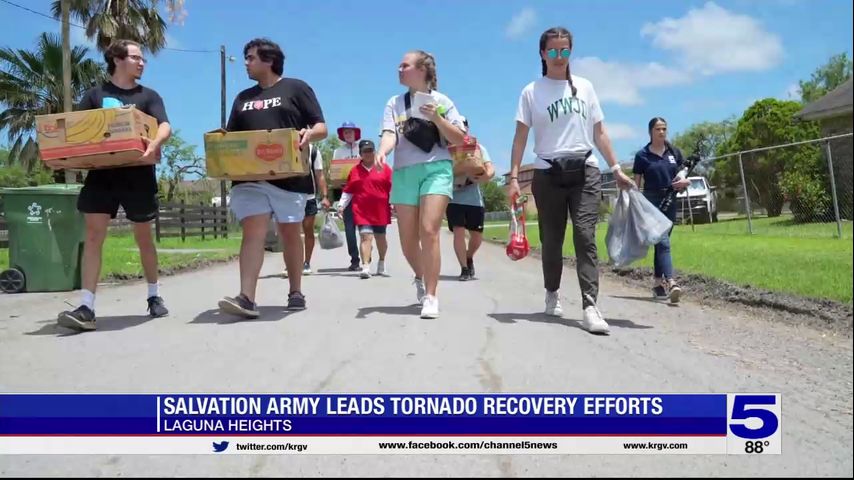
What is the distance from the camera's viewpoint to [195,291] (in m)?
7.09

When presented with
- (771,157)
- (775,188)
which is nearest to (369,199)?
(775,188)

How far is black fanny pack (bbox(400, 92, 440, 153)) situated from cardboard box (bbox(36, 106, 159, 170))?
183 centimetres

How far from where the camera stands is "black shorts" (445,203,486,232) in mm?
8641

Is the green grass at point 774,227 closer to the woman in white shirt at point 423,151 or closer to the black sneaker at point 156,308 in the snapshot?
the woman in white shirt at point 423,151

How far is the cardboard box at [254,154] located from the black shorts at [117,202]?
1.77 feet

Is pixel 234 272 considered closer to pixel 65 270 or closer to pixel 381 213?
pixel 381 213

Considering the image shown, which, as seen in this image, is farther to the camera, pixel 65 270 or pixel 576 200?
pixel 65 270

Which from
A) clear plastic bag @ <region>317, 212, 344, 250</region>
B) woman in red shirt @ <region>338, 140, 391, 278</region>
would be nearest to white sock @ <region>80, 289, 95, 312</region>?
woman in red shirt @ <region>338, 140, 391, 278</region>

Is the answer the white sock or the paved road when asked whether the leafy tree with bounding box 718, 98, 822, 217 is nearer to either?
the paved road

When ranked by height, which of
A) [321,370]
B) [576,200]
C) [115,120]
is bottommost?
[321,370]

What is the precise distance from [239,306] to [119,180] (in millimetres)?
1282

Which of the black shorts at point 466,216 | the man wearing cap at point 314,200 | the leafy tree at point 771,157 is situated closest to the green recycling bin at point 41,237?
the man wearing cap at point 314,200

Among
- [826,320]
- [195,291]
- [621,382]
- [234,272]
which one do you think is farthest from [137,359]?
[234,272]

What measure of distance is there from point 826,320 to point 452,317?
2673 mm
